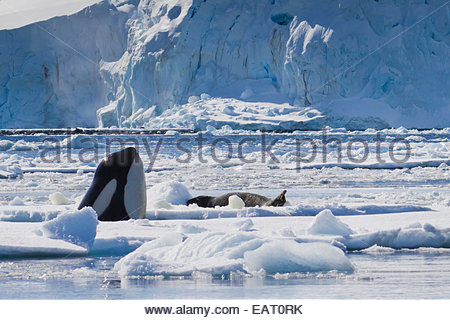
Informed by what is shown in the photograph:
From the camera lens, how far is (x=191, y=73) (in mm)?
38781

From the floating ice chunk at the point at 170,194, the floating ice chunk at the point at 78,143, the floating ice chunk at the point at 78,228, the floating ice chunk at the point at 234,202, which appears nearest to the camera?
the floating ice chunk at the point at 78,228

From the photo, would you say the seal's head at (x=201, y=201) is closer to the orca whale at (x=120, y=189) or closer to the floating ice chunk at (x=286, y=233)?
the orca whale at (x=120, y=189)

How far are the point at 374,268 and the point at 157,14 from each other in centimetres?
3894

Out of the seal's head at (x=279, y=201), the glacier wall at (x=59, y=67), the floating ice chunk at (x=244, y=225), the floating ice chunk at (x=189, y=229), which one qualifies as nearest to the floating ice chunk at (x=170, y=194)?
the seal's head at (x=279, y=201)

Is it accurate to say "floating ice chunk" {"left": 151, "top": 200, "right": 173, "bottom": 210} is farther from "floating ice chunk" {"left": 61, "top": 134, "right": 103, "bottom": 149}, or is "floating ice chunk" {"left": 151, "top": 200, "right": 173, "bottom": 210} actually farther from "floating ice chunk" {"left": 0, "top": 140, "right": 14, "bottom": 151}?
"floating ice chunk" {"left": 0, "top": 140, "right": 14, "bottom": 151}

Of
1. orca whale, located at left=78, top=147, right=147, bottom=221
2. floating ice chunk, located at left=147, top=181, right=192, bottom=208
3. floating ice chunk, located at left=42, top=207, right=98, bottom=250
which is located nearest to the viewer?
floating ice chunk, located at left=42, top=207, right=98, bottom=250

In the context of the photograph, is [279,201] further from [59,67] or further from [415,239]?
[59,67]

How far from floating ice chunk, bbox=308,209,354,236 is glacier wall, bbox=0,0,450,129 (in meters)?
29.3

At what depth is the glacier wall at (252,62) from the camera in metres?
34.0

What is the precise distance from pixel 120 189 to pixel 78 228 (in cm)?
141

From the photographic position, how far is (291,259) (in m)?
4.20

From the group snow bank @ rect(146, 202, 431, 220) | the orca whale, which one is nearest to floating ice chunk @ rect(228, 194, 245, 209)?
snow bank @ rect(146, 202, 431, 220)

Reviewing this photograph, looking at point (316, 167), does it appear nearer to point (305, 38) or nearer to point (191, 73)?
point (305, 38)

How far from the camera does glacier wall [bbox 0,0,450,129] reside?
112ft
